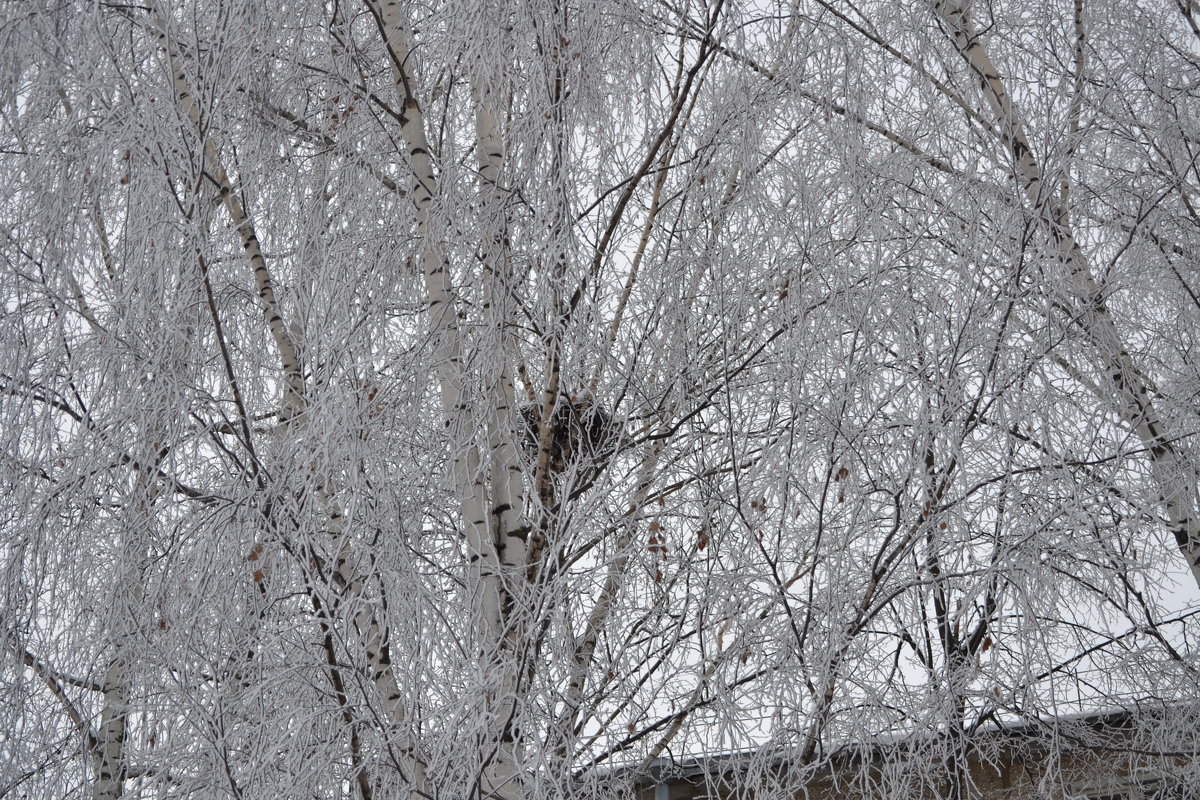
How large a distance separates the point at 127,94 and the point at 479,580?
4.70 ft

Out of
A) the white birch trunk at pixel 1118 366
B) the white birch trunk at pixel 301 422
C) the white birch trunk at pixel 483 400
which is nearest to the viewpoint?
the white birch trunk at pixel 301 422

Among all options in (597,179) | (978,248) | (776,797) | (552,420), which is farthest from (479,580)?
(978,248)

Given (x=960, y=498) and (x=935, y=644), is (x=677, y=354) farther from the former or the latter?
(x=935, y=644)

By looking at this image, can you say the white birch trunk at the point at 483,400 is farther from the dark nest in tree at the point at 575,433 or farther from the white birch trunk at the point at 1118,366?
the white birch trunk at the point at 1118,366

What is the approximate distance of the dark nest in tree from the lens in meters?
2.89

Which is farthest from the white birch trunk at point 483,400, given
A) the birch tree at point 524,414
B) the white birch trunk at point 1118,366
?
the white birch trunk at point 1118,366

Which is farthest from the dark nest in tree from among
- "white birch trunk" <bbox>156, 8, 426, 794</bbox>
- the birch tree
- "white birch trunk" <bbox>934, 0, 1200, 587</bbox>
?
"white birch trunk" <bbox>934, 0, 1200, 587</bbox>

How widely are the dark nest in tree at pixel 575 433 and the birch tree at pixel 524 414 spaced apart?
0.9 inches

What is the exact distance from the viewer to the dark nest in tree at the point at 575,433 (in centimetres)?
289

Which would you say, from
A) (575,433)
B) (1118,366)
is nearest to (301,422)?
(575,433)

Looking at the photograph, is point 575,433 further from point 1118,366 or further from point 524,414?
point 1118,366

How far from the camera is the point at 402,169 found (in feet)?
10.6

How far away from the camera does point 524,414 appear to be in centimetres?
339

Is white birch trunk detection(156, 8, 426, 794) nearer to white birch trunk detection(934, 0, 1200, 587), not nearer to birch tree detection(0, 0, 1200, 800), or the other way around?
birch tree detection(0, 0, 1200, 800)
